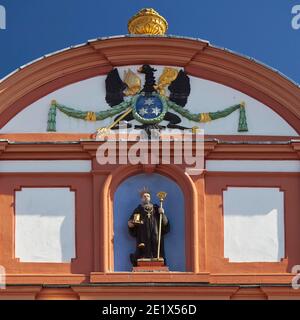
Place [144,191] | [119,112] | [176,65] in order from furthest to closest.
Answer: [176,65]
[119,112]
[144,191]

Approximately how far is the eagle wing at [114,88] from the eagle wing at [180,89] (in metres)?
0.60

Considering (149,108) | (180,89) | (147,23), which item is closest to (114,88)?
(149,108)

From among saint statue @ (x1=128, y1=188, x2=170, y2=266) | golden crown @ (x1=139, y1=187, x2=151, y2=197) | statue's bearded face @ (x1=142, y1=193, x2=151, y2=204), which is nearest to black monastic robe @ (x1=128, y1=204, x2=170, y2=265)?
saint statue @ (x1=128, y1=188, x2=170, y2=266)

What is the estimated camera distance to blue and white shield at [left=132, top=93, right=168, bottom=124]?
19.2m

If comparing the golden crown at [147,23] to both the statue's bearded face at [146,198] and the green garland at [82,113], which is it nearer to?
the green garland at [82,113]

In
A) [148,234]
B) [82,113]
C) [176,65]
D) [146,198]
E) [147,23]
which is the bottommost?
[148,234]

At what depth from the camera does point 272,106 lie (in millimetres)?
19359

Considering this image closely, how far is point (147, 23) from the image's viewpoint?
1970 cm

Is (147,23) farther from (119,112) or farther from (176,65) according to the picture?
(119,112)

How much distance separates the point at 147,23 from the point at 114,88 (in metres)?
0.98

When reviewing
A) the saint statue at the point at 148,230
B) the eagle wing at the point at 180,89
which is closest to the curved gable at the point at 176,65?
the eagle wing at the point at 180,89

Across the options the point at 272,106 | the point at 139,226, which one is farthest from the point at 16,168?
the point at 272,106

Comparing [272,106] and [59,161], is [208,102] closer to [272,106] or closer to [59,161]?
[272,106]
